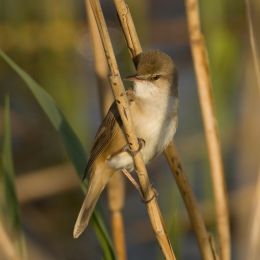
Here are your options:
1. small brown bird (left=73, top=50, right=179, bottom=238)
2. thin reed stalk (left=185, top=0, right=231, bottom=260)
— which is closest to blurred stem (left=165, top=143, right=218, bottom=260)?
thin reed stalk (left=185, top=0, right=231, bottom=260)

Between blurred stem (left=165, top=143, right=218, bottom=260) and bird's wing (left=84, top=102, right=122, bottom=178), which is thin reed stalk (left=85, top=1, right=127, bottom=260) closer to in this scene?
bird's wing (left=84, top=102, right=122, bottom=178)

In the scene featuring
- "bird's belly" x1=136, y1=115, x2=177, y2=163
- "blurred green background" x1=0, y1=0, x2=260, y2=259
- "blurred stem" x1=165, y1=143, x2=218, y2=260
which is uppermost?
"bird's belly" x1=136, y1=115, x2=177, y2=163

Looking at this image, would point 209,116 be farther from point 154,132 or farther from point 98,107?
point 98,107

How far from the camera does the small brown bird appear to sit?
3154mm

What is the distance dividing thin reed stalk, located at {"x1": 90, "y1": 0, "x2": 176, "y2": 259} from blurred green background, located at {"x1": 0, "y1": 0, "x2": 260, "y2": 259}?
50.9 inches

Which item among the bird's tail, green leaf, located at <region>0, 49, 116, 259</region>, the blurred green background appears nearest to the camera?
green leaf, located at <region>0, 49, 116, 259</region>

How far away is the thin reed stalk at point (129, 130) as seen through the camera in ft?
7.97

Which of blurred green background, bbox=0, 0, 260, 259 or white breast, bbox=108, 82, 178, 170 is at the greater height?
white breast, bbox=108, 82, 178, 170

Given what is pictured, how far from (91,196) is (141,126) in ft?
1.05

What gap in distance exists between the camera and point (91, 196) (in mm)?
3186

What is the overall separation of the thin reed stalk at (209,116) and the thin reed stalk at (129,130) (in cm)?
32

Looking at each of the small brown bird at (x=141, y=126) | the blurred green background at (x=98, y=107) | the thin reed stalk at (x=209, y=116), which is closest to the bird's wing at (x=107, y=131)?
the small brown bird at (x=141, y=126)

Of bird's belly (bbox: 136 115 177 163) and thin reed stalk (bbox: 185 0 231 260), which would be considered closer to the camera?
thin reed stalk (bbox: 185 0 231 260)

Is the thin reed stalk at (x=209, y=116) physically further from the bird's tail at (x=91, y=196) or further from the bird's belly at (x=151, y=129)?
the bird's tail at (x=91, y=196)
